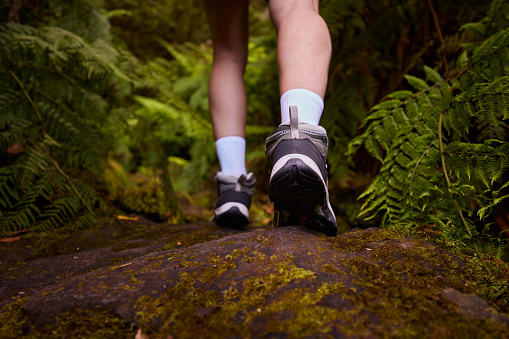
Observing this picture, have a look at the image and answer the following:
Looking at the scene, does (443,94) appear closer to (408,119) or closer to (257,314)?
(408,119)

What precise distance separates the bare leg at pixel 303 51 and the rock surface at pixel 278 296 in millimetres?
711

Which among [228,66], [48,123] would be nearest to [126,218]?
[48,123]

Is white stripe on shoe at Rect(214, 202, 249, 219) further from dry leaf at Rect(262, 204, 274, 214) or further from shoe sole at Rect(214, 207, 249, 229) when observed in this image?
dry leaf at Rect(262, 204, 274, 214)

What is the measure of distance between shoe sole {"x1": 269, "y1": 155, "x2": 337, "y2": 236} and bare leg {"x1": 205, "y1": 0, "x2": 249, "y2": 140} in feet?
2.63

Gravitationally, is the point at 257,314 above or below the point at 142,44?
below

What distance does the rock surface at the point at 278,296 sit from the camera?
2.46 ft

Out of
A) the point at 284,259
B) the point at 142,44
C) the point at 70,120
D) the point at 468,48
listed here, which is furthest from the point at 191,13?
the point at 284,259

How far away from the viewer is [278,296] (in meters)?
0.86

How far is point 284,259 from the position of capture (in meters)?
1.03

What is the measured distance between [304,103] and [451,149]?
71cm

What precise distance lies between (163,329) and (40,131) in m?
1.70

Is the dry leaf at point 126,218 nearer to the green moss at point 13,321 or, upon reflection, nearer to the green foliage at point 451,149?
the green moss at point 13,321

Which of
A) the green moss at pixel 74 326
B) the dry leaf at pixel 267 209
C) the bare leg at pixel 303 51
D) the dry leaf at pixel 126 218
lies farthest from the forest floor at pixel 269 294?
the dry leaf at pixel 267 209

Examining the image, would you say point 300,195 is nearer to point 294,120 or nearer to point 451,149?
point 294,120
